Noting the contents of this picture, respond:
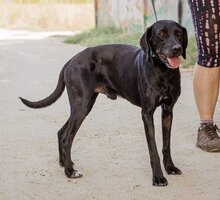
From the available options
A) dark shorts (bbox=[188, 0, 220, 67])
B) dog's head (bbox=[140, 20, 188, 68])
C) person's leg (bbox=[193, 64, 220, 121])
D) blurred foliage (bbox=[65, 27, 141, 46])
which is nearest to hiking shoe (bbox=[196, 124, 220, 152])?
person's leg (bbox=[193, 64, 220, 121])

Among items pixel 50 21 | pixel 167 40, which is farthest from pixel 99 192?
pixel 50 21

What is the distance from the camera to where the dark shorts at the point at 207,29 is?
183 inches

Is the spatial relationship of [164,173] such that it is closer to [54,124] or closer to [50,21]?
[54,124]

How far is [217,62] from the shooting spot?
15.8ft

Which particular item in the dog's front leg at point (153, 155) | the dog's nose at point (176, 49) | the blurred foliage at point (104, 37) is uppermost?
the dog's nose at point (176, 49)

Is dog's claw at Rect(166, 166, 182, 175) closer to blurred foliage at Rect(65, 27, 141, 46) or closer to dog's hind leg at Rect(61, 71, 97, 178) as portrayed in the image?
dog's hind leg at Rect(61, 71, 97, 178)

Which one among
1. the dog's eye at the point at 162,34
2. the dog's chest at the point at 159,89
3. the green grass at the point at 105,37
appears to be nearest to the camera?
the dog's eye at the point at 162,34

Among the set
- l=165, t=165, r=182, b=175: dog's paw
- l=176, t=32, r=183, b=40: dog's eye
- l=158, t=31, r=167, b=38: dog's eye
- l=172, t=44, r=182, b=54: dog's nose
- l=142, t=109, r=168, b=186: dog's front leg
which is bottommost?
l=165, t=165, r=182, b=175: dog's paw

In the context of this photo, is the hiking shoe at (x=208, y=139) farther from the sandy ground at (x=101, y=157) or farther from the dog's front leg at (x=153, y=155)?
the dog's front leg at (x=153, y=155)

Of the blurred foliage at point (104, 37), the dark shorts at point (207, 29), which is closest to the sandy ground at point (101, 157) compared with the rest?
the dark shorts at point (207, 29)

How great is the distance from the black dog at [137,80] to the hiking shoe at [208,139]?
65 centimetres

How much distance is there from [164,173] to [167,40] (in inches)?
39.5

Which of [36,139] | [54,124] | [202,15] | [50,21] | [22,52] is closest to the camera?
[202,15]

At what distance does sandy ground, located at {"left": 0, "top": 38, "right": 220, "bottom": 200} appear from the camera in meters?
3.80
